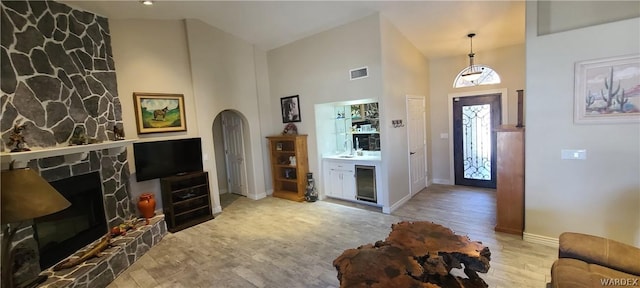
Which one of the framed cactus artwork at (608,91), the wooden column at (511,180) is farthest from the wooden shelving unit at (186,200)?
the framed cactus artwork at (608,91)

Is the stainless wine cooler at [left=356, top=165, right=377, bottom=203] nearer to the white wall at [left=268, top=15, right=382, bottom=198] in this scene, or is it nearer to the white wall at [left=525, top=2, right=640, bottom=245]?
the white wall at [left=268, top=15, right=382, bottom=198]

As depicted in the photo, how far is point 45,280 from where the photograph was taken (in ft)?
8.54

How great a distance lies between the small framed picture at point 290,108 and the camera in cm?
566

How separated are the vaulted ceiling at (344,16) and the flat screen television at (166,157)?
6.48ft

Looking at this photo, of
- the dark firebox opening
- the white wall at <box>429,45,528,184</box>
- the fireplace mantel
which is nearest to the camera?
the fireplace mantel

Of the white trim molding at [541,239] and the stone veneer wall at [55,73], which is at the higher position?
the stone veneer wall at [55,73]

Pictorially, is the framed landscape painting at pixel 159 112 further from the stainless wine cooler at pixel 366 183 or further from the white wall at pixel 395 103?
the white wall at pixel 395 103

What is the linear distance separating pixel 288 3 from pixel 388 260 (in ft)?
12.3

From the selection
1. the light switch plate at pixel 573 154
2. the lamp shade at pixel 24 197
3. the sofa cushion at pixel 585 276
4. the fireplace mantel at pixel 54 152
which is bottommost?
the sofa cushion at pixel 585 276

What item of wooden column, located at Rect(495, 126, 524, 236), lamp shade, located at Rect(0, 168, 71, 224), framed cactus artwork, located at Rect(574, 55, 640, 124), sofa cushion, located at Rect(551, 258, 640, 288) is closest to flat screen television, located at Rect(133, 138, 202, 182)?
lamp shade, located at Rect(0, 168, 71, 224)

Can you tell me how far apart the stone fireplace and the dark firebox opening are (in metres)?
0.08

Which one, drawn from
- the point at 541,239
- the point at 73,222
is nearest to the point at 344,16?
the point at 541,239

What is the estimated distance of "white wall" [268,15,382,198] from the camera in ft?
14.6
